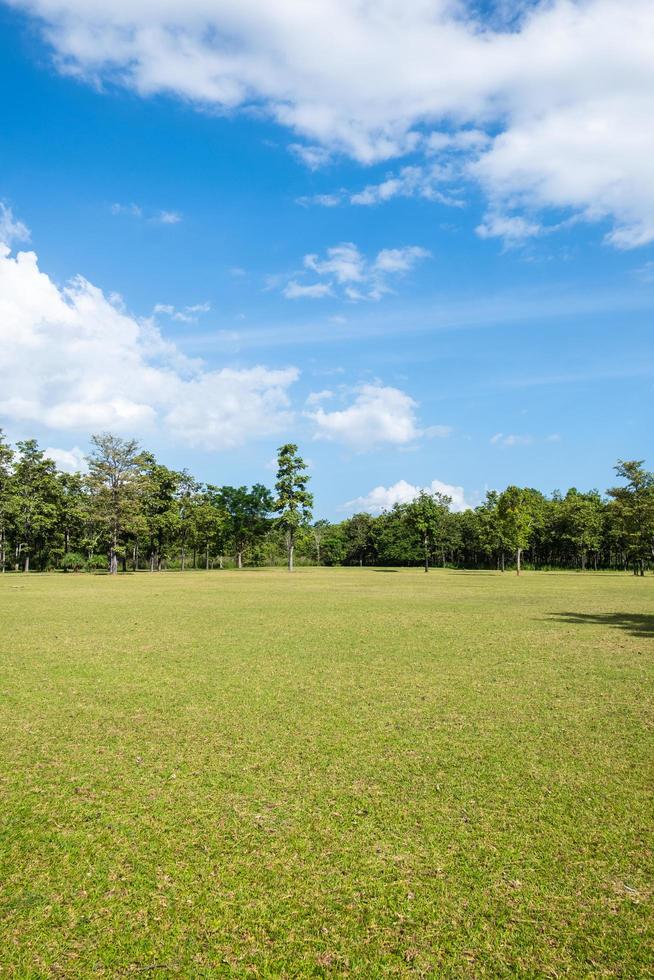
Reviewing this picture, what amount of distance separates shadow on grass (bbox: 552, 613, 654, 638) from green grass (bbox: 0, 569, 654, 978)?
7059mm

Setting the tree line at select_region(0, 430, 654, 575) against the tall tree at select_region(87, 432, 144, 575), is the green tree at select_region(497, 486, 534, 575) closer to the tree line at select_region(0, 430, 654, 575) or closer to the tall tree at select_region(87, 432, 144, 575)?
the tree line at select_region(0, 430, 654, 575)

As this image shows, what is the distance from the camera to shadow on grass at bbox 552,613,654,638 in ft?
59.7

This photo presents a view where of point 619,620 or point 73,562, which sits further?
point 73,562

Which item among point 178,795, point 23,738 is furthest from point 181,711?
point 178,795

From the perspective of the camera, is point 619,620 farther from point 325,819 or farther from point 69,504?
point 69,504

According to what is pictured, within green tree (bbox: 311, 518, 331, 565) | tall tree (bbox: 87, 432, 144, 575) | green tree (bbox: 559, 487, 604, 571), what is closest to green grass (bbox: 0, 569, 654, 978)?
tall tree (bbox: 87, 432, 144, 575)

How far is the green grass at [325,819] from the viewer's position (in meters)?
3.78

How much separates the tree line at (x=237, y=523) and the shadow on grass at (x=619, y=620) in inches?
491

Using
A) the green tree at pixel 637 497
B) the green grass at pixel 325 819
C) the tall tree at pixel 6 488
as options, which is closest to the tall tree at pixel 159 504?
the tall tree at pixel 6 488

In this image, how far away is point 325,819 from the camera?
17.6 feet

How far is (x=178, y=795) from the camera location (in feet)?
19.2

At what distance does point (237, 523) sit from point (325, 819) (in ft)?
283

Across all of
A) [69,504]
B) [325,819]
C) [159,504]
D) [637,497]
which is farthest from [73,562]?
[325,819]

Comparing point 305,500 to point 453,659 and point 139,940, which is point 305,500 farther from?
point 139,940
